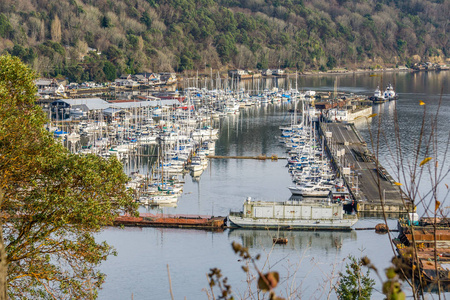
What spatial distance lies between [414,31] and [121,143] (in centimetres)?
5158

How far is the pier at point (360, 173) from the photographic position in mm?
16438

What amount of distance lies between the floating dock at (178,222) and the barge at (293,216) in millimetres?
363

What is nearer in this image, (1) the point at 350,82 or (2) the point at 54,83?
(2) the point at 54,83

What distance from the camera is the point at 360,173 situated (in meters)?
19.5

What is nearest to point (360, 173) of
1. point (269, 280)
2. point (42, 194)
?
point (42, 194)

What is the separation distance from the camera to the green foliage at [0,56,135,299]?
6.25m

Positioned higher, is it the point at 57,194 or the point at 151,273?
the point at 57,194

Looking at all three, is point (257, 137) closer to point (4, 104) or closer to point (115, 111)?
point (115, 111)

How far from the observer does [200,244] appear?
14328mm

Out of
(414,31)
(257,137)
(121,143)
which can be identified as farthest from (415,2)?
(121,143)

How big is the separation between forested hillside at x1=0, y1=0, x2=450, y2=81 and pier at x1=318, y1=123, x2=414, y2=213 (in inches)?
852

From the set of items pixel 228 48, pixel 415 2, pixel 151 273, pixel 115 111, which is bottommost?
pixel 151 273

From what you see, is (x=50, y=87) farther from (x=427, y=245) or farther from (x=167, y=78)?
(x=427, y=245)

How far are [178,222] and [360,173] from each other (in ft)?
21.2
